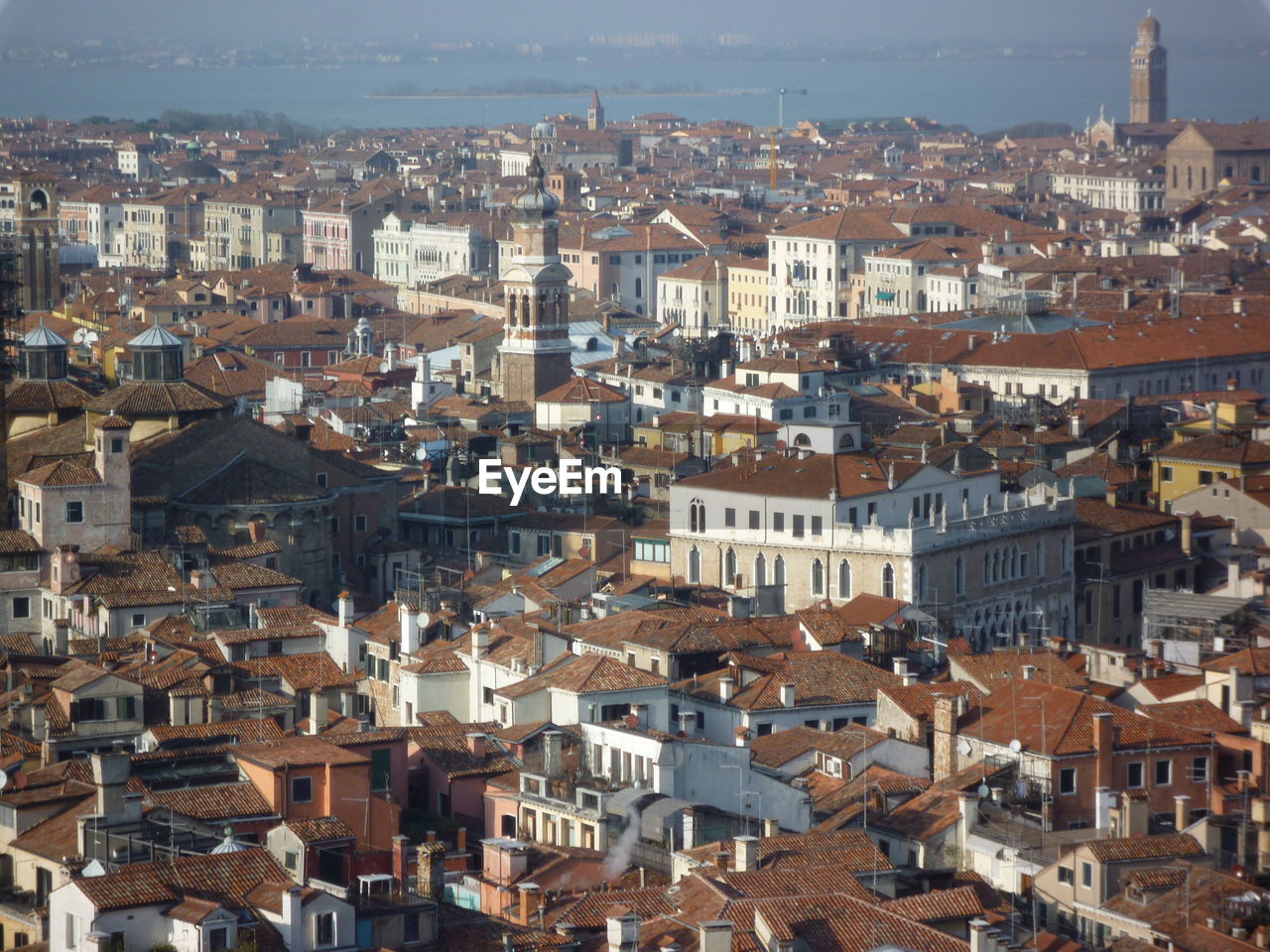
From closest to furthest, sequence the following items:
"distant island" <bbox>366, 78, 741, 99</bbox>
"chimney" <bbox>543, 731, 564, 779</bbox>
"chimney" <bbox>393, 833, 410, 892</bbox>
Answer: "chimney" <bbox>393, 833, 410, 892</bbox> < "chimney" <bbox>543, 731, 564, 779</bbox> < "distant island" <bbox>366, 78, 741, 99</bbox>

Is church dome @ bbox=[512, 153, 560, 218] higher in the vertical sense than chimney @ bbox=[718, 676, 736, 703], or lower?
higher

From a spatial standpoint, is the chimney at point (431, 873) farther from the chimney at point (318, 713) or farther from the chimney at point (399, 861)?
the chimney at point (318, 713)

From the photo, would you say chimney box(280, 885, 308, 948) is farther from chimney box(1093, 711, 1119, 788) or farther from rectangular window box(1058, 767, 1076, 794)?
chimney box(1093, 711, 1119, 788)

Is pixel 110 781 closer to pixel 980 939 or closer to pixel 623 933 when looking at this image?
pixel 623 933

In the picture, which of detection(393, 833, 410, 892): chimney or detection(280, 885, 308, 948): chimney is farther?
detection(393, 833, 410, 892): chimney

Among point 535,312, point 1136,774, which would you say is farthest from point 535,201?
point 1136,774

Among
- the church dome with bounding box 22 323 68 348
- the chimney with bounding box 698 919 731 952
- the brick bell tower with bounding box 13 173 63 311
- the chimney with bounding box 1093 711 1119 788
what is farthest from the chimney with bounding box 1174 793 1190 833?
the brick bell tower with bounding box 13 173 63 311
